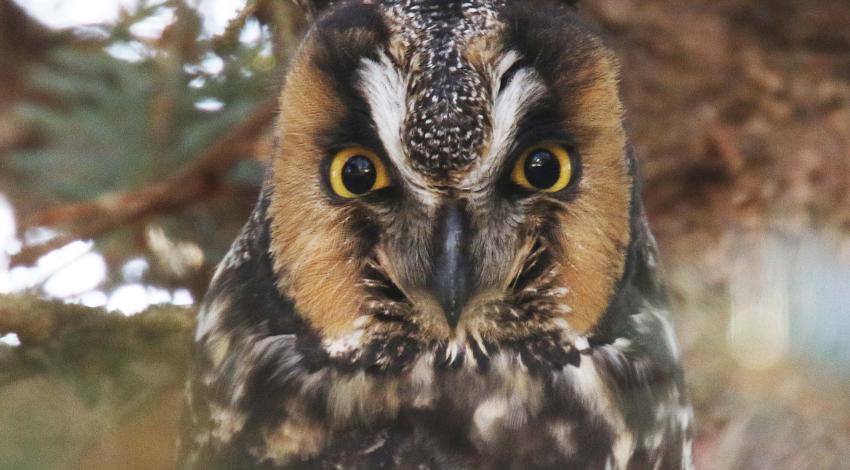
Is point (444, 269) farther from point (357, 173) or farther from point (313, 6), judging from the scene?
point (313, 6)

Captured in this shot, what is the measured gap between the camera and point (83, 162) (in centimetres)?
188

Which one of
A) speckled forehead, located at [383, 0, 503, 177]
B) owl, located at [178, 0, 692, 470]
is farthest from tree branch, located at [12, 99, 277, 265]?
speckled forehead, located at [383, 0, 503, 177]

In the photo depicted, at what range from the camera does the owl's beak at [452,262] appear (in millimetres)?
1206

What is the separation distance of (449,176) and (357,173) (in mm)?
139

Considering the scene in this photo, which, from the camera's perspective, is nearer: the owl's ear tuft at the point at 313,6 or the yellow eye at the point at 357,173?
the yellow eye at the point at 357,173

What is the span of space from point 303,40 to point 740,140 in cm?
139

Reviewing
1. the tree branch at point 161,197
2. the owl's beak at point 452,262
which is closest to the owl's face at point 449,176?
the owl's beak at point 452,262

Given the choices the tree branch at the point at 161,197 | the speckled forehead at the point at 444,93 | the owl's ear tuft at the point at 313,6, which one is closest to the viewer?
the speckled forehead at the point at 444,93

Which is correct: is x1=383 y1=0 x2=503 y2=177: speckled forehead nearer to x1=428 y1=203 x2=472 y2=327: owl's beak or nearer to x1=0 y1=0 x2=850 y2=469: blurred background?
Result: x1=428 y1=203 x2=472 y2=327: owl's beak

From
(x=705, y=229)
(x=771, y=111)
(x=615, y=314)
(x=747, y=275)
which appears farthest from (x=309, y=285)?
(x=771, y=111)

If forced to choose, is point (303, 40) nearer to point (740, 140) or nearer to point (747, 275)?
point (747, 275)

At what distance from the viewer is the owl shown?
1206 millimetres

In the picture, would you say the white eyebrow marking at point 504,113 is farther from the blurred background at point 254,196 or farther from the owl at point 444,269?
the blurred background at point 254,196

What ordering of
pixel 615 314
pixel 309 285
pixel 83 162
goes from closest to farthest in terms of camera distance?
pixel 309 285 → pixel 615 314 → pixel 83 162
